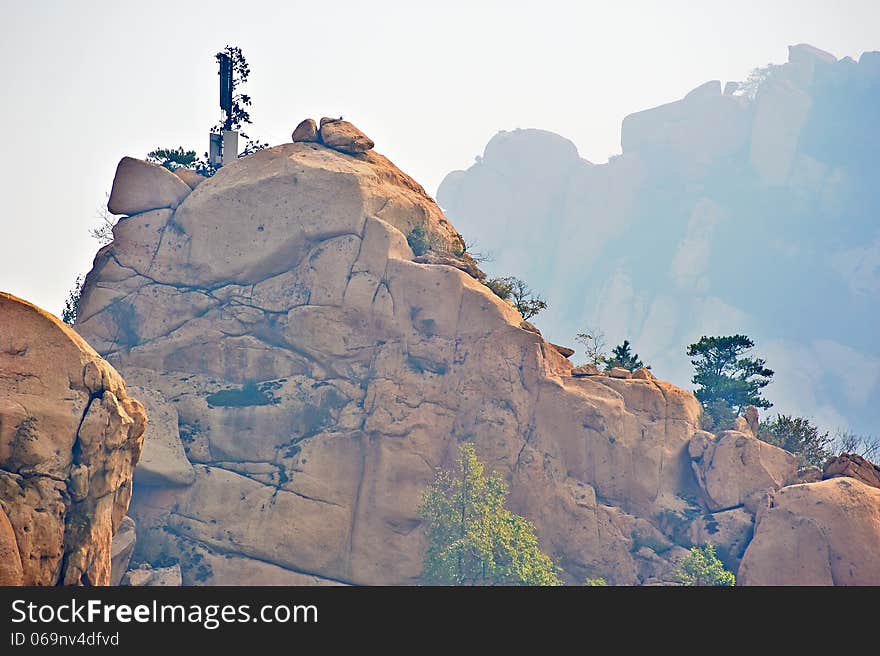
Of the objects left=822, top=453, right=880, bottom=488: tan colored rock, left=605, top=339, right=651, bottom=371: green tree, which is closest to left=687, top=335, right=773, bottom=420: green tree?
left=605, top=339, right=651, bottom=371: green tree

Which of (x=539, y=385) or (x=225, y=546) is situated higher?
(x=539, y=385)

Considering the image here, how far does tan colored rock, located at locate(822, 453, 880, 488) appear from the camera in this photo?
202 ft

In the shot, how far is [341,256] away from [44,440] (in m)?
28.9

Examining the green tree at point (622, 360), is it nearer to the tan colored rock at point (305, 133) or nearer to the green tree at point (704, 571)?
the green tree at point (704, 571)

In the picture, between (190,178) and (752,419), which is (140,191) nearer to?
(190,178)

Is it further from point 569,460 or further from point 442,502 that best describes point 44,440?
point 569,460

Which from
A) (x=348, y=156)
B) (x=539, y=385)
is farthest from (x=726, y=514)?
(x=348, y=156)

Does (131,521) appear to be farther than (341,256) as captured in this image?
No

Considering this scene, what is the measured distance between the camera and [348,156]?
6900cm

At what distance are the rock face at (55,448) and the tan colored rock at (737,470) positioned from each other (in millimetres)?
37598

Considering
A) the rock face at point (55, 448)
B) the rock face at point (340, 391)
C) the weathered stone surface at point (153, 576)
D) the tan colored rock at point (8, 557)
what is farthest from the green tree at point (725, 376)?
the tan colored rock at point (8, 557)

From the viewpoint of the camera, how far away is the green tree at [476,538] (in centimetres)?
5588

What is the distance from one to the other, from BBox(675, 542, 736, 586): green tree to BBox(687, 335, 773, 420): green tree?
16.8 metres

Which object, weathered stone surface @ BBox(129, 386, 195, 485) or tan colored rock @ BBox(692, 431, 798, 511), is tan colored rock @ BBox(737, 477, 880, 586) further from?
weathered stone surface @ BBox(129, 386, 195, 485)
